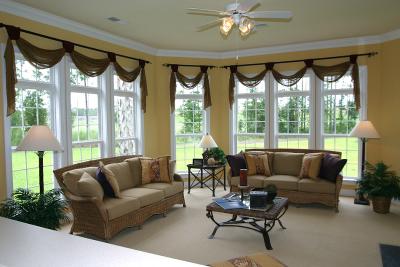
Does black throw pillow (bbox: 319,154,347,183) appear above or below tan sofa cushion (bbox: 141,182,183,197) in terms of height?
above

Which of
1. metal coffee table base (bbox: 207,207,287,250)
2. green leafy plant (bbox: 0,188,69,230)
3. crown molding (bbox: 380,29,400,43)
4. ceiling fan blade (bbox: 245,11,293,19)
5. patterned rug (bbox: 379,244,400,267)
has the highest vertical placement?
crown molding (bbox: 380,29,400,43)

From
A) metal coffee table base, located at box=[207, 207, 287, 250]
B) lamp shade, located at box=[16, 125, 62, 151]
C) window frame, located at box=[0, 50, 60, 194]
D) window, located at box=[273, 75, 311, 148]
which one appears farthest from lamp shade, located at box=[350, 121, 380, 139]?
window frame, located at box=[0, 50, 60, 194]

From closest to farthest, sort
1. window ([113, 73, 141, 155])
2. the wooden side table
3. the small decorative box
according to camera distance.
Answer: the small decorative box
window ([113, 73, 141, 155])
the wooden side table

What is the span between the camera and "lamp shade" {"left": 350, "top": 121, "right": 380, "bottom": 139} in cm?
545

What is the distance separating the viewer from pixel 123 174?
4.97 metres

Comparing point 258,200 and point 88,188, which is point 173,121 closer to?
point 88,188

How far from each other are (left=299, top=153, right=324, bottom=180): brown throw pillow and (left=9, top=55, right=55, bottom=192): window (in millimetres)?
4208

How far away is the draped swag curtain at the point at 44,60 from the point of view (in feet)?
13.4

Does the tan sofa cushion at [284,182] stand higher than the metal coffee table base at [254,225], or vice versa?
the tan sofa cushion at [284,182]

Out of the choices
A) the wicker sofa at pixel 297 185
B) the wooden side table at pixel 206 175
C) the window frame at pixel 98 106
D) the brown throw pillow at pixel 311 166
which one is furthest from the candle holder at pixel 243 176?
the window frame at pixel 98 106

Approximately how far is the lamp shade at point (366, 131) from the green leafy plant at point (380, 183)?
0.51 metres

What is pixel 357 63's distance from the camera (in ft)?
19.9

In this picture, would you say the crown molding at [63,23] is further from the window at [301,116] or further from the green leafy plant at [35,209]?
the window at [301,116]

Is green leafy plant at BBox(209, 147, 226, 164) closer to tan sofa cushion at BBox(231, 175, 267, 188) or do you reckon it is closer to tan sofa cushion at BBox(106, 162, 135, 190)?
tan sofa cushion at BBox(231, 175, 267, 188)
